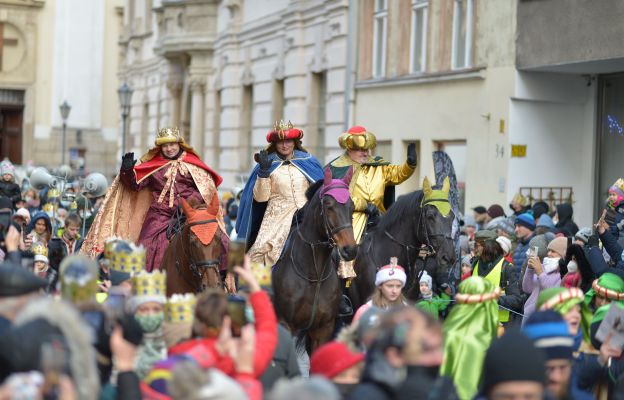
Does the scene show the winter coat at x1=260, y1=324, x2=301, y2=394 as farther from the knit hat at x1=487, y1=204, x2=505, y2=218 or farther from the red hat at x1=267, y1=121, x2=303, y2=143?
the knit hat at x1=487, y1=204, x2=505, y2=218

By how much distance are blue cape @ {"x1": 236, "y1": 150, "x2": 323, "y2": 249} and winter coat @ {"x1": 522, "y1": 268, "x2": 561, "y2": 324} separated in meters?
2.24

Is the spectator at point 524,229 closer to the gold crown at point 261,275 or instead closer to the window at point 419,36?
the gold crown at point 261,275

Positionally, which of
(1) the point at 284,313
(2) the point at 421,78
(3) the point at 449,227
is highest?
(2) the point at 421,78

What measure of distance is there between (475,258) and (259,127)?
19.8m

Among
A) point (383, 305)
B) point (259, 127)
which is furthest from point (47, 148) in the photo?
point (383, 305)

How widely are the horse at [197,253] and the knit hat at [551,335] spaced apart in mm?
4407

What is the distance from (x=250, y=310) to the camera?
6.94 m

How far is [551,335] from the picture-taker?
21.0 feet

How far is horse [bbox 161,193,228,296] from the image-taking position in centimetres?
1064

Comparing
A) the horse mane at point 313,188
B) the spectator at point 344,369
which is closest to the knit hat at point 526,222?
the horse mane at point 313,188

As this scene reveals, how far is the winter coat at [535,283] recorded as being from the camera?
38.1ft

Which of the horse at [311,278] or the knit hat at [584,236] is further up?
the knit hat at [584,236]

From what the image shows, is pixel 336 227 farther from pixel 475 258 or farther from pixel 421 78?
pixel 421 78

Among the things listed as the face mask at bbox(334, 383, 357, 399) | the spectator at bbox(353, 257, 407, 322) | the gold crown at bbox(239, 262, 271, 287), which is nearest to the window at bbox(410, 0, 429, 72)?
the spectator at bbox(353, 257, 407, 322)
